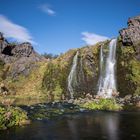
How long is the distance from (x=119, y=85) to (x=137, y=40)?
11.9 meters

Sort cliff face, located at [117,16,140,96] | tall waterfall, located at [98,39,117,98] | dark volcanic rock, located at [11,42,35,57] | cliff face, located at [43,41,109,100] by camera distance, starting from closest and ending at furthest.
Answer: cliff face, located at [117,16,140,96], tall waterfall, located at [98,39,117,98], cliff face, located at [43,41,109,100], dark volcanic rock, located at [11,42,35,57]

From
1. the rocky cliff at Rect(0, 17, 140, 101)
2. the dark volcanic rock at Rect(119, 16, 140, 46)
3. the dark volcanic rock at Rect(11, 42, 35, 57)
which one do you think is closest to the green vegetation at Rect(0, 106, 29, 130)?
the rocky cliff at Rect(0, 17, 140, 101)

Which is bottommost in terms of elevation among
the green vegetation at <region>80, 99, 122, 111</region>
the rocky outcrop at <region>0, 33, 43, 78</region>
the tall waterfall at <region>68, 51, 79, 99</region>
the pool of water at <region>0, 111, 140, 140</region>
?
the pool of water at <region>0, 111, 140, 140</region>

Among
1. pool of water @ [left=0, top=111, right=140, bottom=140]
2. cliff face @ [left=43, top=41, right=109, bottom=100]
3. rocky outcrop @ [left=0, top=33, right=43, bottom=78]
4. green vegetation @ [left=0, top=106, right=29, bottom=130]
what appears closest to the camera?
pool of water @ [left=0, top=111, right=140, bottom=140]

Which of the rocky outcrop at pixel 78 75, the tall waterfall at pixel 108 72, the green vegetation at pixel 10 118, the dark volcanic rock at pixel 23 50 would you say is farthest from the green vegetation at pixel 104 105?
the dark volcanic rock at pixel 23 50

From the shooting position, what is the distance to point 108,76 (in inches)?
2793

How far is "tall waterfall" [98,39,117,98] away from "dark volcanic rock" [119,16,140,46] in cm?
298

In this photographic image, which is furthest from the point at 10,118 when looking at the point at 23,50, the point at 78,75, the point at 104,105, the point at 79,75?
the point at 23,50

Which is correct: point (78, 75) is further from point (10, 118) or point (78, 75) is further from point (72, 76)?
point (10, 118)

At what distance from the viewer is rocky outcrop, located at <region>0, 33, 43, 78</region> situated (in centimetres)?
9984

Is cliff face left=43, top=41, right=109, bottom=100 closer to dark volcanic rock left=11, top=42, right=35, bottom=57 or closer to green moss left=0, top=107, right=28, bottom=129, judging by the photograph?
dark volcanic rock left=11, top=42, right=35, bottom=57

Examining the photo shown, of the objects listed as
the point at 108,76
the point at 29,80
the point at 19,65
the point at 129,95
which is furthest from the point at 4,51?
the point at 129,95

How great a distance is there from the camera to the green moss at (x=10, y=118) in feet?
94.1

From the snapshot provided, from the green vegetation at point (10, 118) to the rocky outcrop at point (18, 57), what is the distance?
66712mm
